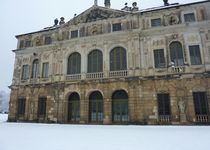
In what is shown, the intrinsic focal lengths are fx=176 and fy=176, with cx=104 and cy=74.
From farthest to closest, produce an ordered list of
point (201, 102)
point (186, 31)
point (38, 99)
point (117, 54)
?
point (38, 99) < point (117, 54) < point (186, 31) < point (201, 102)

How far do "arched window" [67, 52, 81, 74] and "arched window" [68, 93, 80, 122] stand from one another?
2896mm

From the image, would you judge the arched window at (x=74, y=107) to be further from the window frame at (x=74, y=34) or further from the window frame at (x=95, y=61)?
the window frame at (x=74, y=34)

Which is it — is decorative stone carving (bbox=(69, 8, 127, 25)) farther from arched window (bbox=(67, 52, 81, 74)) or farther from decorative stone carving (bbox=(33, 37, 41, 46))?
decorative stone carving (bbox=(33, 37, 41, 46))

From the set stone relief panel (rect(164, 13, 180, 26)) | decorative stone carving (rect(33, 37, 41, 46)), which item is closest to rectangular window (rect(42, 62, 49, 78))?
decorative stone carving (rect(33, 37, 41, 46))

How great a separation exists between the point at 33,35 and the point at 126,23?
13995mm

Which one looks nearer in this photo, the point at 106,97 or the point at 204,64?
the point at 204,64

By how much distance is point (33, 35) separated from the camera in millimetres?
25906

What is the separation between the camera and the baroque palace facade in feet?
58.2

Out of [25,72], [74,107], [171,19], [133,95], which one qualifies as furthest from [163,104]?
[25,72]

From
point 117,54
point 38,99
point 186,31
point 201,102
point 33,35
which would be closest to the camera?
point 201,102

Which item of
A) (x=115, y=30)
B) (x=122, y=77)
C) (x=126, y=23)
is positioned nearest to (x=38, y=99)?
(x=122, y=77)

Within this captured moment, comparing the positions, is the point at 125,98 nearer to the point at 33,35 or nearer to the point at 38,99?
the point at 38,99

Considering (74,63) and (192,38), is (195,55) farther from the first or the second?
(74,63)

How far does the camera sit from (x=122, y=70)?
774 inches
